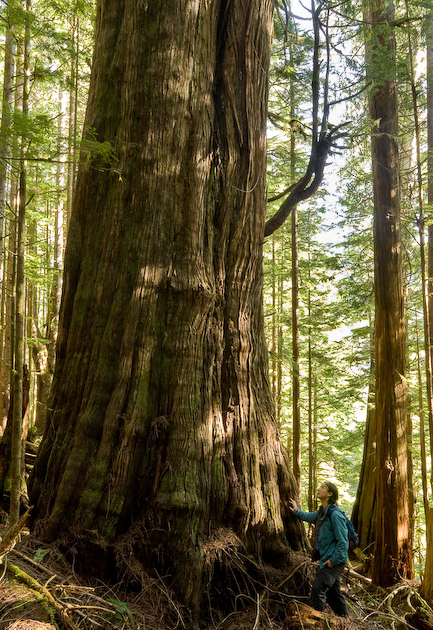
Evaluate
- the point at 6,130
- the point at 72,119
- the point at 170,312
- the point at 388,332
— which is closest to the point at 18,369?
the point at 170,312

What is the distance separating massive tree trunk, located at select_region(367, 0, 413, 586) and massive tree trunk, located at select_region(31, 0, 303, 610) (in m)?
4.01

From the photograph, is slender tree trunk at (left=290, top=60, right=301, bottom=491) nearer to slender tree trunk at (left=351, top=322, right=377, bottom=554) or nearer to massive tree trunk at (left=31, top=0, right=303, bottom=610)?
slender tree trunk at (left=351, top=322, right=377, bottom=554)

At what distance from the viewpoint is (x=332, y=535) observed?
14.1 feet

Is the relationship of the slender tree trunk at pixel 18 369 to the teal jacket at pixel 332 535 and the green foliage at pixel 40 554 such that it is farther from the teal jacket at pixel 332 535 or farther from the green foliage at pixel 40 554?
the teal jacket at pixel 332 535

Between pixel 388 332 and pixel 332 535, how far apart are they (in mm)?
4715

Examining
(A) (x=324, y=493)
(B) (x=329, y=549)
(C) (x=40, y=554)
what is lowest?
(B) (x=329, y=549)

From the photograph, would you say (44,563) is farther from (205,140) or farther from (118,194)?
(205,140)

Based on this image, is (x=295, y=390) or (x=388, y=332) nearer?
(x=388, y=332)

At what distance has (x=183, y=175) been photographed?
14.1 feet

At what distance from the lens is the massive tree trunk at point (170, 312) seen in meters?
3.67

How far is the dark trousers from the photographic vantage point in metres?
3.99

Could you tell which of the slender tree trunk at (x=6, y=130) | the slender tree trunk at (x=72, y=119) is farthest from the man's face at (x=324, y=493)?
the slender tree trunk at (x=72, y=119)

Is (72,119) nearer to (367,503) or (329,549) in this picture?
(329,549)

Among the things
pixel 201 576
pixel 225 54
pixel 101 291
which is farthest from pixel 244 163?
pixel 201 576
